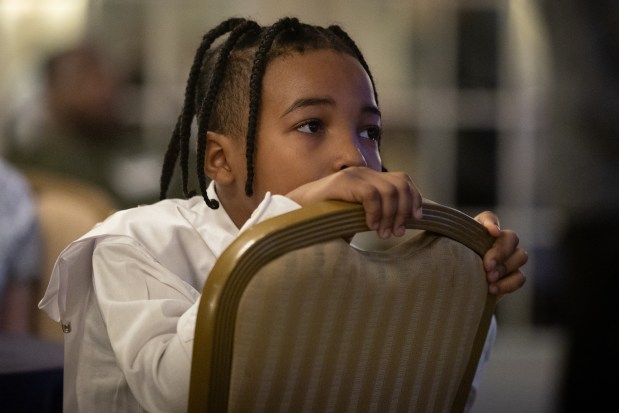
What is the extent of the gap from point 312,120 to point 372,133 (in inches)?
→ 4.2

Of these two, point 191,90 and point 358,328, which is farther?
point 191,90

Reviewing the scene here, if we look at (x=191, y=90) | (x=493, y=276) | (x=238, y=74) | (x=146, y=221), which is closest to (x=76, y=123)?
(x=191, y=90)

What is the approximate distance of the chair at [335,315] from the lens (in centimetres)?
91

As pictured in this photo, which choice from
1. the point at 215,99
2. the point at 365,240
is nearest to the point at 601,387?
the point at 215,99

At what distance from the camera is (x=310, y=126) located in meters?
1.20

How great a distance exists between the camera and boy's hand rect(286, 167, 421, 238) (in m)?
0.95

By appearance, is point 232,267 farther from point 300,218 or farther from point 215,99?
point 215,99

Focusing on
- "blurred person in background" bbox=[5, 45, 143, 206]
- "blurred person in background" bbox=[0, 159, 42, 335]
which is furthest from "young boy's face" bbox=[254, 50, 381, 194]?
"blurred person in background" bbox=[5, 45, 143, 206]

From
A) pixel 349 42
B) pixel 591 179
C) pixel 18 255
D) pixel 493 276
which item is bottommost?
pixel 18 255

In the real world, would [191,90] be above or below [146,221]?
above

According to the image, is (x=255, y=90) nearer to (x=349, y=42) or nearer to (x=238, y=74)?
(x=238, y=74)

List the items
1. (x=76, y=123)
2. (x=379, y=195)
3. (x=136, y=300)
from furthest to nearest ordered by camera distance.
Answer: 1. (x=76, y=123)
2. (x=136, y=300)
3. (x=379, y=195)

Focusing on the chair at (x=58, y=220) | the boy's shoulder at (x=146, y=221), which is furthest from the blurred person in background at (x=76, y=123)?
the boy's shoulder at (x=146, y=221)

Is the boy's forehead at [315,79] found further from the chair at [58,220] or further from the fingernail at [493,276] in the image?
the chair at [58,220]
